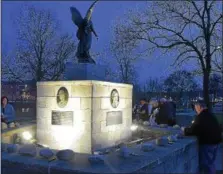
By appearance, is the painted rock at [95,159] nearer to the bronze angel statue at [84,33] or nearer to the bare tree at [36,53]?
the bronze angel statue at [84,33]

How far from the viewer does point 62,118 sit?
26.0 ft

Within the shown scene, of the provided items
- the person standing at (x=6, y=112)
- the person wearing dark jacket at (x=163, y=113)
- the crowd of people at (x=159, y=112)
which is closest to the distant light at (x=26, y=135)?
the person standing at (x=6, y=112)

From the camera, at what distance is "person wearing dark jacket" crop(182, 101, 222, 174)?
641 centimetres

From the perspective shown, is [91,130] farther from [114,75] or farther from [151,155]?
[114,75]

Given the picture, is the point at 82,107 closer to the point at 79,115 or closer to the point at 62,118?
the point at 79,115

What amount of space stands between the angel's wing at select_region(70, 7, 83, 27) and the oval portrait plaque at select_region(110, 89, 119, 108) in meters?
1.94

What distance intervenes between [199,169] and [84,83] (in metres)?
3.12

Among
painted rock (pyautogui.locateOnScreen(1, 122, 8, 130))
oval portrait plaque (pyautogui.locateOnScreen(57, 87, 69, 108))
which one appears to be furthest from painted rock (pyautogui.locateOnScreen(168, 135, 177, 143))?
painted rock (pyautogui.locateOnScreen(1, 122, 8, 130))

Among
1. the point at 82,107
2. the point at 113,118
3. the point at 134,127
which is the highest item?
the point at 82,107

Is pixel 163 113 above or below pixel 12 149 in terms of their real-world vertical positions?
above

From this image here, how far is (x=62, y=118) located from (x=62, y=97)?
1.60 feet

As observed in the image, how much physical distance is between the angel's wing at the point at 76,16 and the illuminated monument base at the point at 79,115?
165 cm

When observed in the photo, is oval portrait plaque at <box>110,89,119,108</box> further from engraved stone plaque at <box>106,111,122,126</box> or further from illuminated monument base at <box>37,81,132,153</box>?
engraved stone plaque at <box>106,111,122,126</box>

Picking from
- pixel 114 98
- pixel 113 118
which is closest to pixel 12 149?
pixel 113 118
